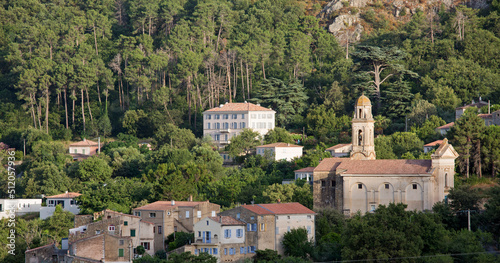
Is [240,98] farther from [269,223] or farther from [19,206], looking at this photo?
[269,223]

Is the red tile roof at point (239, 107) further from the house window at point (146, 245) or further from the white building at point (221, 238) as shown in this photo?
the white building at point (221, 238)

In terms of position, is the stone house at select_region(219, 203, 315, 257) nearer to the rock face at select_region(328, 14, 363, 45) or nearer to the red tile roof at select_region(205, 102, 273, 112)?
the red tile roof at select_region(205, 102, 273, 112)

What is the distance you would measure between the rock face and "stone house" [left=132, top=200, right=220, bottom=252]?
219 feet

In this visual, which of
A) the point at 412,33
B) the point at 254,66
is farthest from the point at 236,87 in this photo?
the point at 412,33

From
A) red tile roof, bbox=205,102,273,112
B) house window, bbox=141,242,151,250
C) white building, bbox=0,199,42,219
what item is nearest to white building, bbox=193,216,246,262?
house window, bbox=141,242,151,250

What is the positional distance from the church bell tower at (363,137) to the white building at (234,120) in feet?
86.6

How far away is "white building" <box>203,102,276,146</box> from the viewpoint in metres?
102

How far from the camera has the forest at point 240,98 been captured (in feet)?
215

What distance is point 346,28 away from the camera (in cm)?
13475

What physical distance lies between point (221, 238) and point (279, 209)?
5.45 meters

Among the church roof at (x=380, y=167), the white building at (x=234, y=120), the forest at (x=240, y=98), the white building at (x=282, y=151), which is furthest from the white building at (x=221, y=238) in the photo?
the white building at (x=234, y=120)

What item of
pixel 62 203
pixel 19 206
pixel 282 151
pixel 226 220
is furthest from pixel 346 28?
pixel 226 220

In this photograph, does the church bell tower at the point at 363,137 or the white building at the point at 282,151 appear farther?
the white building at the point at 282,151

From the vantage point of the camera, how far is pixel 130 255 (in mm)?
63500
